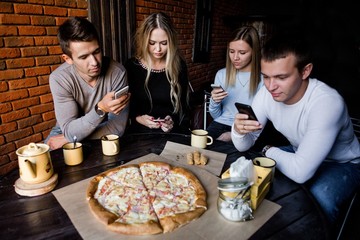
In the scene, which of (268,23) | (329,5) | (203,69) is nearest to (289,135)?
(203,69)

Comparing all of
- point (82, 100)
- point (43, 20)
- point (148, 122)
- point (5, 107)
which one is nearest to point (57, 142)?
point (82, 100)

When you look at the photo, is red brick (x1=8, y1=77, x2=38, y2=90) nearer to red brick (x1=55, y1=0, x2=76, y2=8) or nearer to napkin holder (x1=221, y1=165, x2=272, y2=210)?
red brick (x1=55, y1=0, x2=76, y2=8)

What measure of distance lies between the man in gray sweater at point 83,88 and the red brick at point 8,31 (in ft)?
2.64

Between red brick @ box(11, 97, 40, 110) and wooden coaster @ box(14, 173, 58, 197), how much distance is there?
62.2 inches

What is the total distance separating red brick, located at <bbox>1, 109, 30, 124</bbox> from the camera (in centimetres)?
234

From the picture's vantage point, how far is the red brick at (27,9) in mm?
2258

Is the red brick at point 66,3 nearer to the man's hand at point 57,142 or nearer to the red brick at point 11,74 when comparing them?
the red brick at point 11,74

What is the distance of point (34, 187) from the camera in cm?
109

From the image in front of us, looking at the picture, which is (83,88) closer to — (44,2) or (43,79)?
(43,79)

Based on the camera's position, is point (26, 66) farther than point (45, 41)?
No

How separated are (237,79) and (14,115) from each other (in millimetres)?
2219

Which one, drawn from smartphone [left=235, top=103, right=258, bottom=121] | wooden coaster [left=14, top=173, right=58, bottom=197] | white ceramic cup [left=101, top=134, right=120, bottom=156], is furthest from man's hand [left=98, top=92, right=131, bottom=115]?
smartphone [left=235, top=103, right=258, bottom=121]

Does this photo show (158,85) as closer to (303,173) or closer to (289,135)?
(289,135)

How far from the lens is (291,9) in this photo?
6.46 meters
